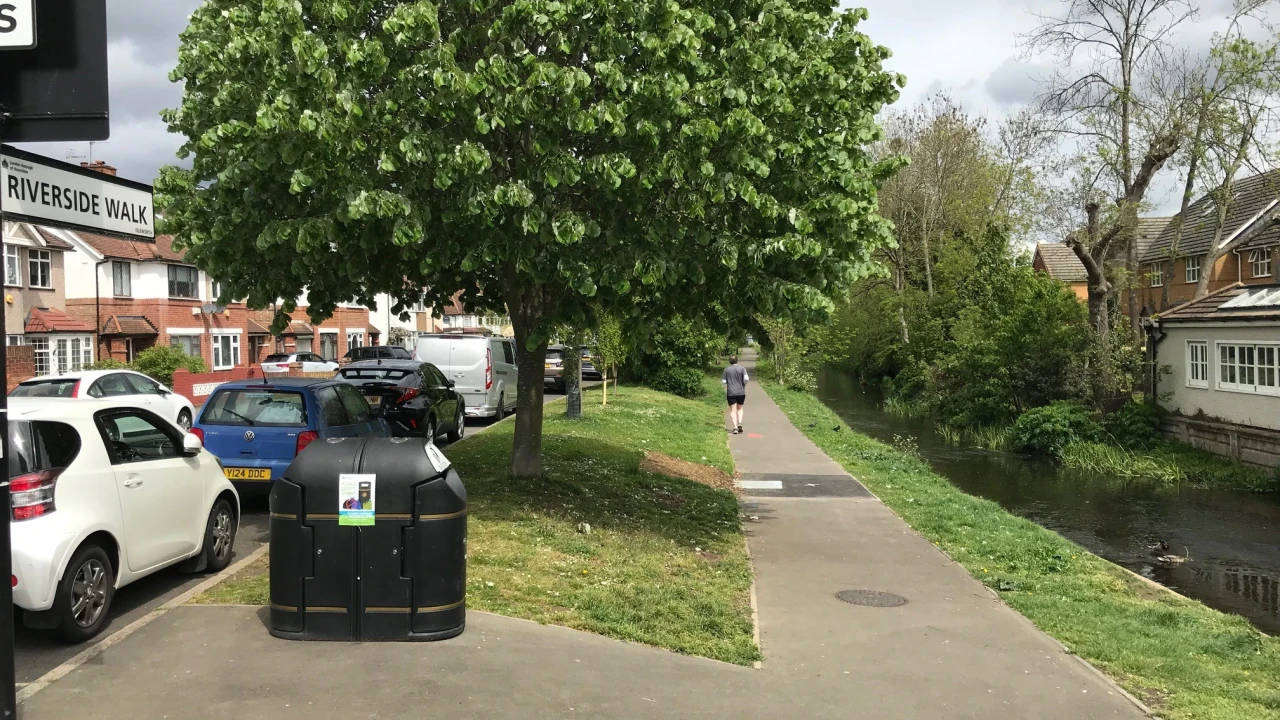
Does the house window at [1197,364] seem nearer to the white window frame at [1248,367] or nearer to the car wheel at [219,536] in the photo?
the white window frame at [1248,367]

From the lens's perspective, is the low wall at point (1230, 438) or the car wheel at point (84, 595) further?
the low wall at point (1230, 438)

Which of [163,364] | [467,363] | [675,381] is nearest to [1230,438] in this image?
[467,363]

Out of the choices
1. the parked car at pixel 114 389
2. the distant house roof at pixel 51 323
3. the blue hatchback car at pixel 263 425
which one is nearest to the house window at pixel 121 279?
the distant house roof at pixel 51 323

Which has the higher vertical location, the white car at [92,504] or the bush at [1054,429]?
the white car at [92,504]

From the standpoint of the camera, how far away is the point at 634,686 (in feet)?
19.3

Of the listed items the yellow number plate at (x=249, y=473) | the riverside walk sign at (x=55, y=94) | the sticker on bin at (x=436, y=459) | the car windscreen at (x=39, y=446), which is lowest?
the yellow number plate at (x=249, y=473)

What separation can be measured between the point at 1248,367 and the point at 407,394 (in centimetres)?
1759

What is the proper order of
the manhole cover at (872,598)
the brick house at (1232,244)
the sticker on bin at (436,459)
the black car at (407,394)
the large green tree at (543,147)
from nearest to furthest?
the sticker on bin at (436,459), the manhole cover at (872,598), the large green tree at (543,147), the black car at (407,394), the brick house at (1232,244)

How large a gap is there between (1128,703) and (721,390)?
33474mm

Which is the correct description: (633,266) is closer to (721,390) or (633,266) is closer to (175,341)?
(721,390)

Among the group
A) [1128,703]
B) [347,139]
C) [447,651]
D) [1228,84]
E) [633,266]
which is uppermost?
[1228,84]

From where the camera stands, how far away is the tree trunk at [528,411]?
1188cm

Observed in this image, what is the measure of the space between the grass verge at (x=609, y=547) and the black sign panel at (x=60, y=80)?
375 cm

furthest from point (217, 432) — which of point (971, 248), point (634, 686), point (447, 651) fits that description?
point (971, 248)
